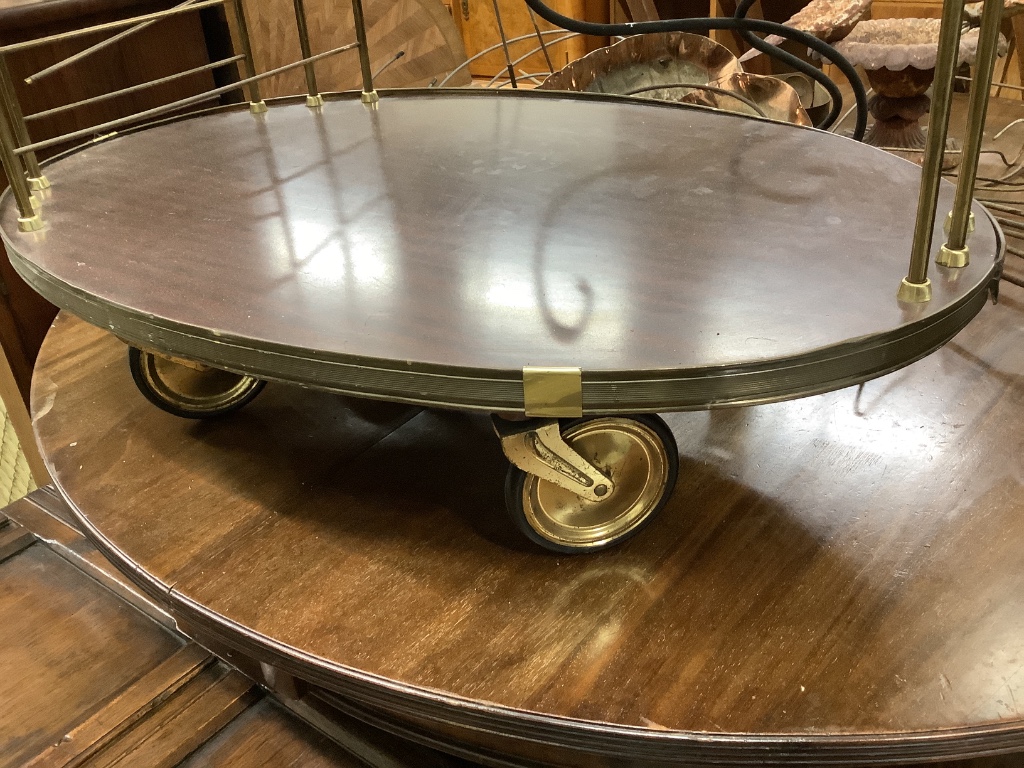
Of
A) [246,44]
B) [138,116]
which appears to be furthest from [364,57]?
[138,116]

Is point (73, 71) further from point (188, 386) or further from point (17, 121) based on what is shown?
point (188, 386)

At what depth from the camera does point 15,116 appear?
0.90 meters

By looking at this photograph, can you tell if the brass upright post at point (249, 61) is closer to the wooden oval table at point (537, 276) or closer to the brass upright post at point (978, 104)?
the wooden oval table at point (537, 276)

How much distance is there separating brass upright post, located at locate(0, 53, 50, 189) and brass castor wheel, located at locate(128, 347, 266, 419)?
0.22 meters

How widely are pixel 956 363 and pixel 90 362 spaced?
39.5 inches

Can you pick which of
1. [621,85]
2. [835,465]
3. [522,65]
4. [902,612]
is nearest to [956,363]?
[835,465]

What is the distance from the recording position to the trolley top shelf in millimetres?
589

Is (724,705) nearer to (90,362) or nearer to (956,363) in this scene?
(956,363)

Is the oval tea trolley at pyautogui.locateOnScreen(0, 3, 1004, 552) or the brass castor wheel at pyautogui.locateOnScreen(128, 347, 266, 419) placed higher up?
the oval tea trolley at pyautogui.locateOnScreen(0, 3, 1004, 552)

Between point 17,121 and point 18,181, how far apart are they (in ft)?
0.40

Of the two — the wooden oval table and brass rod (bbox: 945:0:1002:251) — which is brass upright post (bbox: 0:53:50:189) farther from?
brass rod (bbox: 945:0:1002:251)

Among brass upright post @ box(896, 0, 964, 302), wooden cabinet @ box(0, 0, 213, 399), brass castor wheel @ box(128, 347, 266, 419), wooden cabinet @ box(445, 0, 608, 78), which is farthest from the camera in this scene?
wooden cabinet @ box(445, 0, 608, 78)

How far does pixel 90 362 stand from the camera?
3.64 feet

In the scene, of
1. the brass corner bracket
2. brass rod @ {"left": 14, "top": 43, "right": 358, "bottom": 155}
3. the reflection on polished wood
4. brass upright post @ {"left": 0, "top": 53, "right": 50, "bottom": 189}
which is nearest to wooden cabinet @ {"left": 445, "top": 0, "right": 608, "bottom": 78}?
brass rod @ {"left": 14, "top": 43, "right": 358, "bottom": 155}
